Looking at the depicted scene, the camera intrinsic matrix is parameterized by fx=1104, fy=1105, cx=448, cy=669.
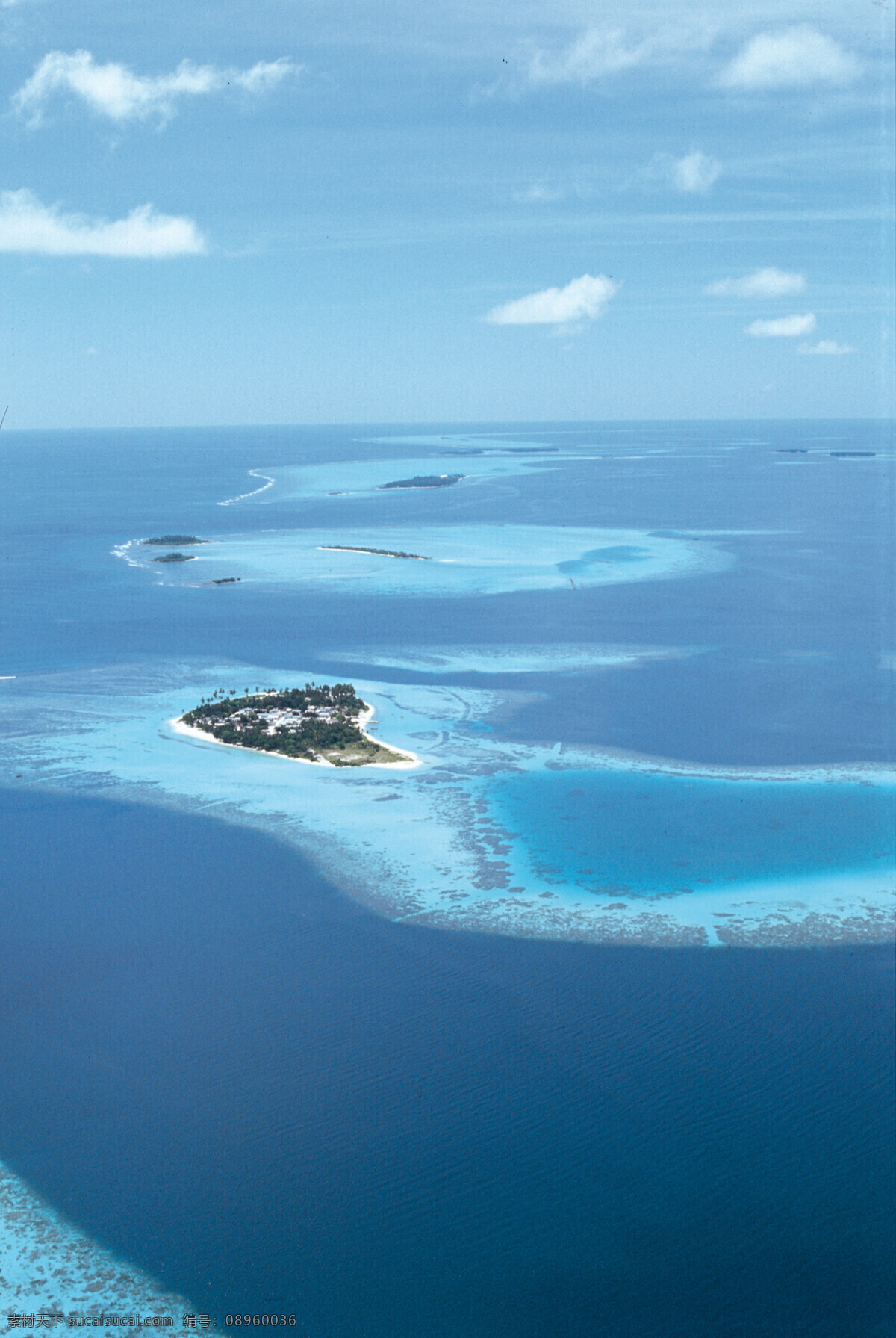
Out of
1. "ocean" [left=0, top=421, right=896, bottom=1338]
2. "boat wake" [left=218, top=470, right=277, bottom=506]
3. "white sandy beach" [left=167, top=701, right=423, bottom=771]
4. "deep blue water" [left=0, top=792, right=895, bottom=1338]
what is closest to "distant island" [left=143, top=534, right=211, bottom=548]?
"boat wake" [left=218, top=470, right=277, bottom=506]

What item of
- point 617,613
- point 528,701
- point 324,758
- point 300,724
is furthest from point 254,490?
point 324,758

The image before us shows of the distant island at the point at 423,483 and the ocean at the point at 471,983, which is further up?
the distant island at the point at 423,483

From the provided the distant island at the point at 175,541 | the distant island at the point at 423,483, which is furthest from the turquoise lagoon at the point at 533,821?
the distant island at the point at 423,483

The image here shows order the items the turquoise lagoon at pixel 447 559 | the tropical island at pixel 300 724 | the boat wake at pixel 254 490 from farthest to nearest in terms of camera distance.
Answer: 1. the boat wake at pixel 254 490
2. the turquoise lagoon at pixel 447 559
3. the tropical island at pixel 300 724

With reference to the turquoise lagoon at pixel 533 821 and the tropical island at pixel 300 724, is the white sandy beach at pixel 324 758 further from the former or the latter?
the turquoise lagoon at pixel 533 821

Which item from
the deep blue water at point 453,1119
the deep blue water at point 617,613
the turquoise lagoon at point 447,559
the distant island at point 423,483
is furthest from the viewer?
the distant island at point 423,483
